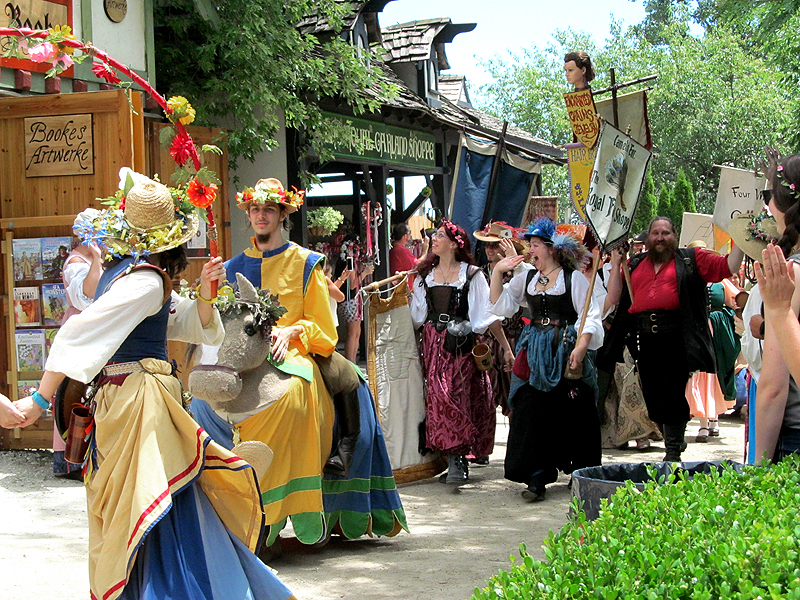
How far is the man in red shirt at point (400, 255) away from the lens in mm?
13953

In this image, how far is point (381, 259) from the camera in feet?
49.6

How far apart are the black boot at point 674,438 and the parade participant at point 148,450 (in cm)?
449

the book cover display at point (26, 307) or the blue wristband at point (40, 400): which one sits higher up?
the book cover display at point (26, 307)

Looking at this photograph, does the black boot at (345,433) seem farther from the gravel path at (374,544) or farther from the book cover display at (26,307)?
the book cover display at (26,307)

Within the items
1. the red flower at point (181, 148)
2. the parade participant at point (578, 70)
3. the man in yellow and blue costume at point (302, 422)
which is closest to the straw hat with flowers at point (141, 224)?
the red flower at point (181, 148)

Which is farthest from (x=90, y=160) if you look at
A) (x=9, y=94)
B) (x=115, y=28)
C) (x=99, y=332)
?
(x=99, y=332)

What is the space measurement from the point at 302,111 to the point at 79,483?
17.4 feet

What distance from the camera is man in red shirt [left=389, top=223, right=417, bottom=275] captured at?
45.8 feet

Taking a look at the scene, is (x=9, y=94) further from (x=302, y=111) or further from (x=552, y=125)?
(x=552, y=125)

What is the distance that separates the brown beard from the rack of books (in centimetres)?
476

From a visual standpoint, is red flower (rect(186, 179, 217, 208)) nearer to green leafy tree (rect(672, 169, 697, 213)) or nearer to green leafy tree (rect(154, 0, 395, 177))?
green leafy tree (rect(154, 0, 395, 177))

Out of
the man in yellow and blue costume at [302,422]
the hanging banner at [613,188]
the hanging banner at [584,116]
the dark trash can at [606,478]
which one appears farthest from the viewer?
the hanging banner at [584,116]

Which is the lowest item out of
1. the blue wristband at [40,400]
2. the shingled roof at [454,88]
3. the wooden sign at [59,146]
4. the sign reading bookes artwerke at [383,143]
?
the blue wristband at [40,400]

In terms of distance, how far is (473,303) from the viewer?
24.8 feet
